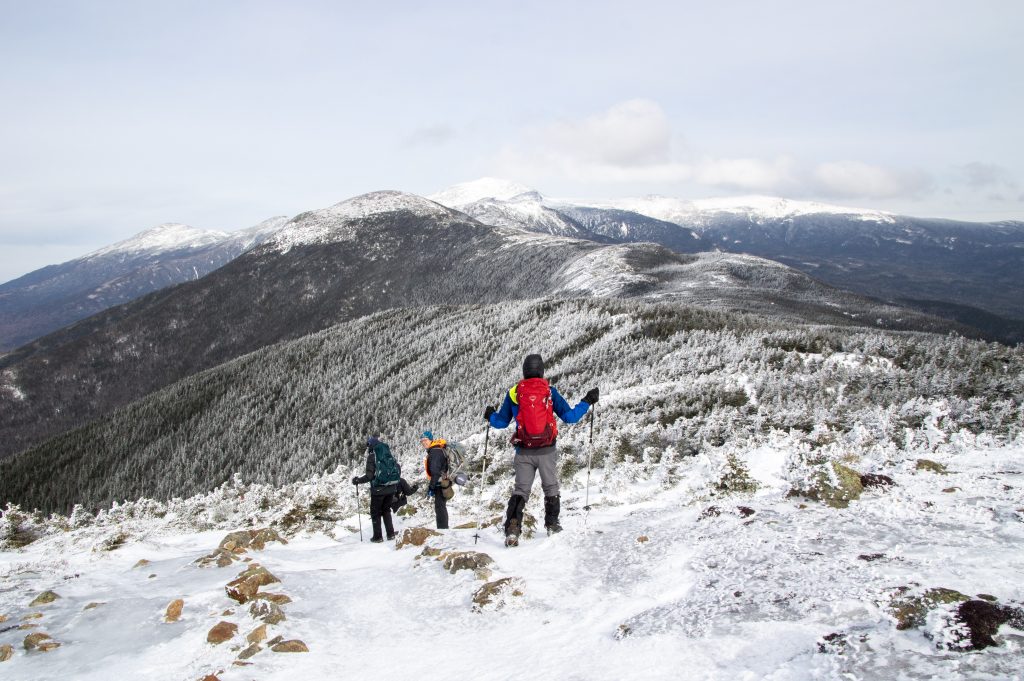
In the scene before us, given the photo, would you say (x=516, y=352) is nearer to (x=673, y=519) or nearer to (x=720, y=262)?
(x=673, y=519)

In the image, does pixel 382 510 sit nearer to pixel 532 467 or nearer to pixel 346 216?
pixel 532 467

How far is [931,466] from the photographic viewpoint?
8727 mm

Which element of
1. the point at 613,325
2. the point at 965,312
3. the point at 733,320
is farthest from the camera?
the point at 965,312

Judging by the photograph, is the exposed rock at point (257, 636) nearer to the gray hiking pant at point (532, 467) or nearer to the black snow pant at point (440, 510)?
the gray hiking pant at point (532, 467)

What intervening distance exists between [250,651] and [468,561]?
262 cm

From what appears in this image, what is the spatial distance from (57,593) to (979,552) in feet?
35.1

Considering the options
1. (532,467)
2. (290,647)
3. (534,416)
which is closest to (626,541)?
(532,467)

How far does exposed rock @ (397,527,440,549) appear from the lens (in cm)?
887

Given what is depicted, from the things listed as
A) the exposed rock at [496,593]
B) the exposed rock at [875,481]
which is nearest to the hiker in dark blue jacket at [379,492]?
the exposed rock at [496,593]

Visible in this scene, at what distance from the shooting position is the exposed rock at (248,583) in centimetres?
655

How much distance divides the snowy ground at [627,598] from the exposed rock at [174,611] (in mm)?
85

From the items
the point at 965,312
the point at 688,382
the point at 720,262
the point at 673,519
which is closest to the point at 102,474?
the point at 688,382

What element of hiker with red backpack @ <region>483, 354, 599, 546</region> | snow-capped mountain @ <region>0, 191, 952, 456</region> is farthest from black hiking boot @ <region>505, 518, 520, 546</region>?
snow-capped mountain @ <region>0, 191, 952, 456</region>

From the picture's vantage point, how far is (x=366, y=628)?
6.00 meters
